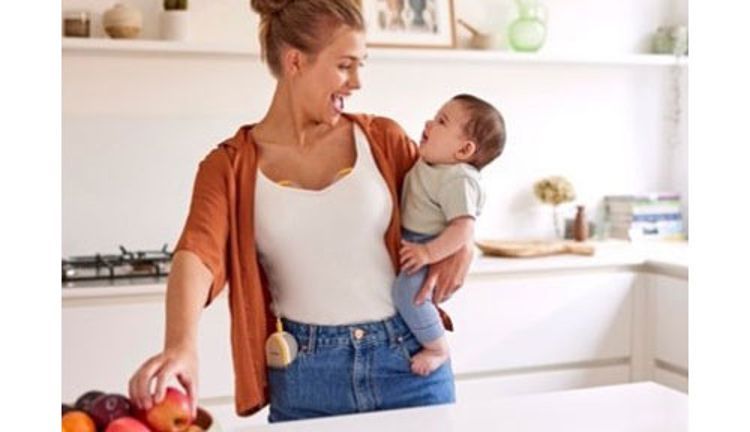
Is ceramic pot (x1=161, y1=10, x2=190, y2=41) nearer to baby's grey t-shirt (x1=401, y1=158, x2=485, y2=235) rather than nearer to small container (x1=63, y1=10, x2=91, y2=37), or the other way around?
small container (x1=63, y1=10, x2=91, y2=37)

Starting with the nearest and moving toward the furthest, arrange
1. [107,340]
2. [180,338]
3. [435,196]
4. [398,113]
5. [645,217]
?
[180,338] < [435,196] < [107,340] < [398,113] < [645,217]

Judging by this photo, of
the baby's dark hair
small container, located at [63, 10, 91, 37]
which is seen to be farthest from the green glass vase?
the baby's dark hair

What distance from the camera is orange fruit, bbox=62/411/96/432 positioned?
3.12ft

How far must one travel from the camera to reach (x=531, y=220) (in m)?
3.27

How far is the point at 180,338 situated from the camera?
1244mm

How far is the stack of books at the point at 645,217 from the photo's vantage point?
3252 mm

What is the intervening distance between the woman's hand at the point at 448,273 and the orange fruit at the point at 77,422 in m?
0.59

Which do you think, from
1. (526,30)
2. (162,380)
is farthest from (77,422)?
(526,30)

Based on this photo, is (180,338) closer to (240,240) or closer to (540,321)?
(240,240)

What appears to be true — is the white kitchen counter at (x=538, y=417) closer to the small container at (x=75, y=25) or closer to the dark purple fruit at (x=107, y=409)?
the dark purple fruit at (x=107, y=409)

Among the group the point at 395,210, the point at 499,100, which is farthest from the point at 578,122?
the point at 395,210

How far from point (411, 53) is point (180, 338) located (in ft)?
5.87

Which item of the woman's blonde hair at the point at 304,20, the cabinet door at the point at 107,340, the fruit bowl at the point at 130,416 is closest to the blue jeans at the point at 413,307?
the woman's blonde hair at the point at 304,20
